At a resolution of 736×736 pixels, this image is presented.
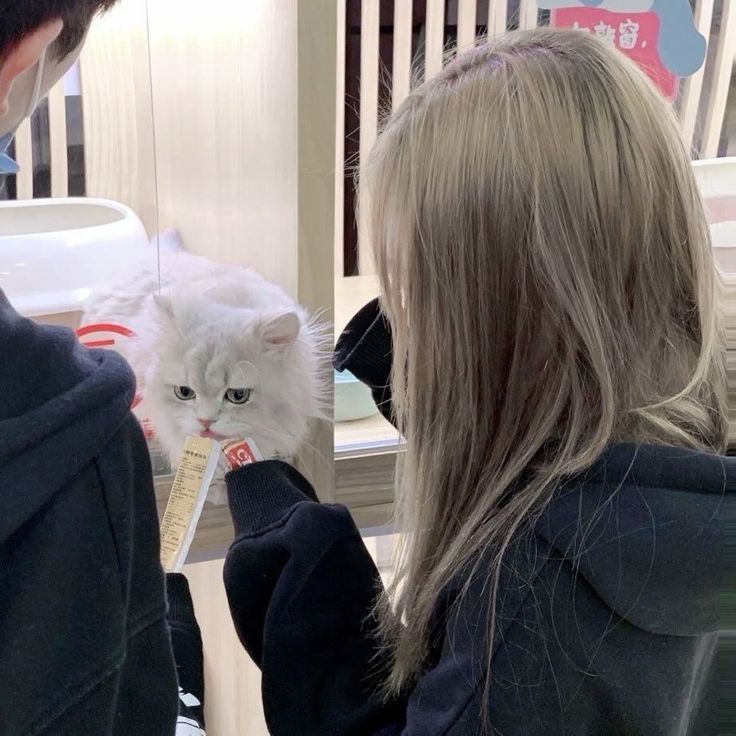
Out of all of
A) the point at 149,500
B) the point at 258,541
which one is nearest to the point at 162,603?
the point at 149,500

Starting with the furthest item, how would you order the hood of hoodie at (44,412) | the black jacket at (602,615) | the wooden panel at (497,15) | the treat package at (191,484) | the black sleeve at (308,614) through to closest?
the wooden panel at (497,15)
the treat package at (191,484)
the black sleeve at (308,614)
the black jacket at (602,615)
the hood of hoodie at (44,412)

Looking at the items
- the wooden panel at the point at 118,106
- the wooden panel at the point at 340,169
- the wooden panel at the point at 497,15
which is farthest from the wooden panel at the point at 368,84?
the wooden panel at the point at 118,106

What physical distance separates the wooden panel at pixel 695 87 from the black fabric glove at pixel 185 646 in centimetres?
69

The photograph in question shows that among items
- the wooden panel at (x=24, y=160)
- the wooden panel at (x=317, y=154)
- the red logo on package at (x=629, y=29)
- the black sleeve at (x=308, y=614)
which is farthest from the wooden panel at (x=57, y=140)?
the red logo on package at (x=629, y=29)

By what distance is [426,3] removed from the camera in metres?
1.03

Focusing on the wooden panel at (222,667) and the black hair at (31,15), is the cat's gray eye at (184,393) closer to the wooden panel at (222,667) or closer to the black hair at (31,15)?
the wooden panel at (222,667)

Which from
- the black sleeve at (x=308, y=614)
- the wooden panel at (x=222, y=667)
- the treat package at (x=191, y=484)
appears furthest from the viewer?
the wooden panel at (x=222, y=667)

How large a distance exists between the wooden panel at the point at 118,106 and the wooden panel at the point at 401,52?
265 millimetres

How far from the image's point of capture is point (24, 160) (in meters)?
0.92

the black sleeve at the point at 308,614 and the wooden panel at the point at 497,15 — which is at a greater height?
the wooden panel at the point at 497,15

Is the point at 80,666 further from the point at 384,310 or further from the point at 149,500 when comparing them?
the point at 384,310

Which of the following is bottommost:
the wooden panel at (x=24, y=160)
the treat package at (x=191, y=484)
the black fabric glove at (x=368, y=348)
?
the treat package at (x=191, y=484)

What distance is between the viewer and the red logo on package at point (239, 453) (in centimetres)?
90

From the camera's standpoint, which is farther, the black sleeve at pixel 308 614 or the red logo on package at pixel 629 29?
the red logo on package at pixel 629 29
